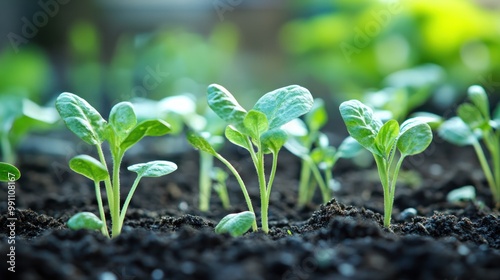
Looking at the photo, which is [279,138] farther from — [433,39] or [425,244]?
[433,39]

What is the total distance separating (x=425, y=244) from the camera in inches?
43.6

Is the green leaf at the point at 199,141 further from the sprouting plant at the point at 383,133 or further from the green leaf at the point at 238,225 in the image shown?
the sprouting plant at the point at 383,133

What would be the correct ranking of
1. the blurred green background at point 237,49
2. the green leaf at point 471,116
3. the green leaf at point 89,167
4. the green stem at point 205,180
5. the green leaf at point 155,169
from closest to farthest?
the green leaf at point 89,167
the green leaf at point 155,169
the green leaf at point 471,116
the green stem at point 205,180
the blurred green background at point 237,49

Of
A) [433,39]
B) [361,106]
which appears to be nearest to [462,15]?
[433,39]

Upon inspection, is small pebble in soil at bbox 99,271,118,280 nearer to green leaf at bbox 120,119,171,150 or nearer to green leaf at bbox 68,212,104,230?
green leaf at bbox 68,212,104,230

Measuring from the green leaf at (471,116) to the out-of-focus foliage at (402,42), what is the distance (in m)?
1.83

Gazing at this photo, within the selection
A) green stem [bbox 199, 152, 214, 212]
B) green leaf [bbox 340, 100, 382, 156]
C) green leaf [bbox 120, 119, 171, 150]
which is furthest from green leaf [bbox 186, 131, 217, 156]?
green stem [bbox 199, 152, 214, 212]

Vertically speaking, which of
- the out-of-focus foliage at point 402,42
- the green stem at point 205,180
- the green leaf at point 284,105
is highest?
the out-of-focus foliage at point 402,42

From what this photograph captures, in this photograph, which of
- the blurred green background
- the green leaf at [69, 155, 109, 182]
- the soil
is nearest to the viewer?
the soil

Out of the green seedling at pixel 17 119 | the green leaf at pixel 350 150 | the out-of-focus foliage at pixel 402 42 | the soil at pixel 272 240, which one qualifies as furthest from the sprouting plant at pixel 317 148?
the out-of-focus foliage at pixel 402 42

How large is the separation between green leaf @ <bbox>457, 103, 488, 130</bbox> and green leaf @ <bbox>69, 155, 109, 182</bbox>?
108 cm

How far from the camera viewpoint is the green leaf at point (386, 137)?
133cm

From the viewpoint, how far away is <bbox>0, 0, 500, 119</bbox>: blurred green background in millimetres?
3686

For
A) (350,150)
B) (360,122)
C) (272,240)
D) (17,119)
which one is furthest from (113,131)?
(17,119)
